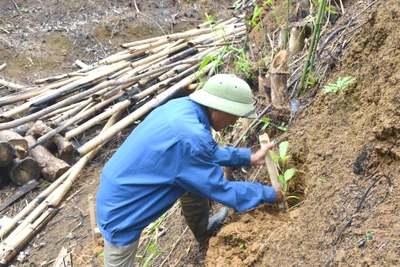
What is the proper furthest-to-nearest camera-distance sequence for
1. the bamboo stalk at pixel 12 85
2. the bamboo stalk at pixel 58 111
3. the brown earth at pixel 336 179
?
the bamboo stalk at pixel 12 85, the bamboo stalk at pixel 58 111, the brown earth at pixel 336 179

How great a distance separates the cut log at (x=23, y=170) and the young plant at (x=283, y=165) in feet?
12.6

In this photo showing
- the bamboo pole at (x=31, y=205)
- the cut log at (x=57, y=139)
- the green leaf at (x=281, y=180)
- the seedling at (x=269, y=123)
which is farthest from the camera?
the cut log at (x=57, y=139)

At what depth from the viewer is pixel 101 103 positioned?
6.08 m

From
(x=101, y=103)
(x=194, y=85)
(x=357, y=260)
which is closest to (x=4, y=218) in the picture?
(x=101, y=103)

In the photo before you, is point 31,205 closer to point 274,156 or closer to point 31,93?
point 31,93

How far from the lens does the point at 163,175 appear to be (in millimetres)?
2404

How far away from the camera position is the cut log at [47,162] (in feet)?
18.0

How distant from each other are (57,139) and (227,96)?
12.5 ft

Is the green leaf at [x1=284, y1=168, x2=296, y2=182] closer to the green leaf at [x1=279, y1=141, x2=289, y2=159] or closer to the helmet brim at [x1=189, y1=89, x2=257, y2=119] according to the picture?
the green leaf at [x1=279, y1=141, x2=289, y2=159]

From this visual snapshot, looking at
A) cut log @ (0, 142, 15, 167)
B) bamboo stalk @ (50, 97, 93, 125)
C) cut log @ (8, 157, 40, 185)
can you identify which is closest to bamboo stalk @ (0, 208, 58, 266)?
cut log @ (8, 157, 40, 185)

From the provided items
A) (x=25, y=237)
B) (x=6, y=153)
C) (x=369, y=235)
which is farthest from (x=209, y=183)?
(x=6, y=153)

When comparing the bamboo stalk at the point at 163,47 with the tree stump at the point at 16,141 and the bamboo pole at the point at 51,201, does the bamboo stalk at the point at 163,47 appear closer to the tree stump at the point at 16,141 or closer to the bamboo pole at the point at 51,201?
the bamboo pole at the point at 51,201

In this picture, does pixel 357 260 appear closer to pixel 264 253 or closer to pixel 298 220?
pixel 298 220

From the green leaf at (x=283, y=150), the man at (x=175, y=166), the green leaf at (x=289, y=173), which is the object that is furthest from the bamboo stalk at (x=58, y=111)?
the green leaf at (x=289, y=173)
